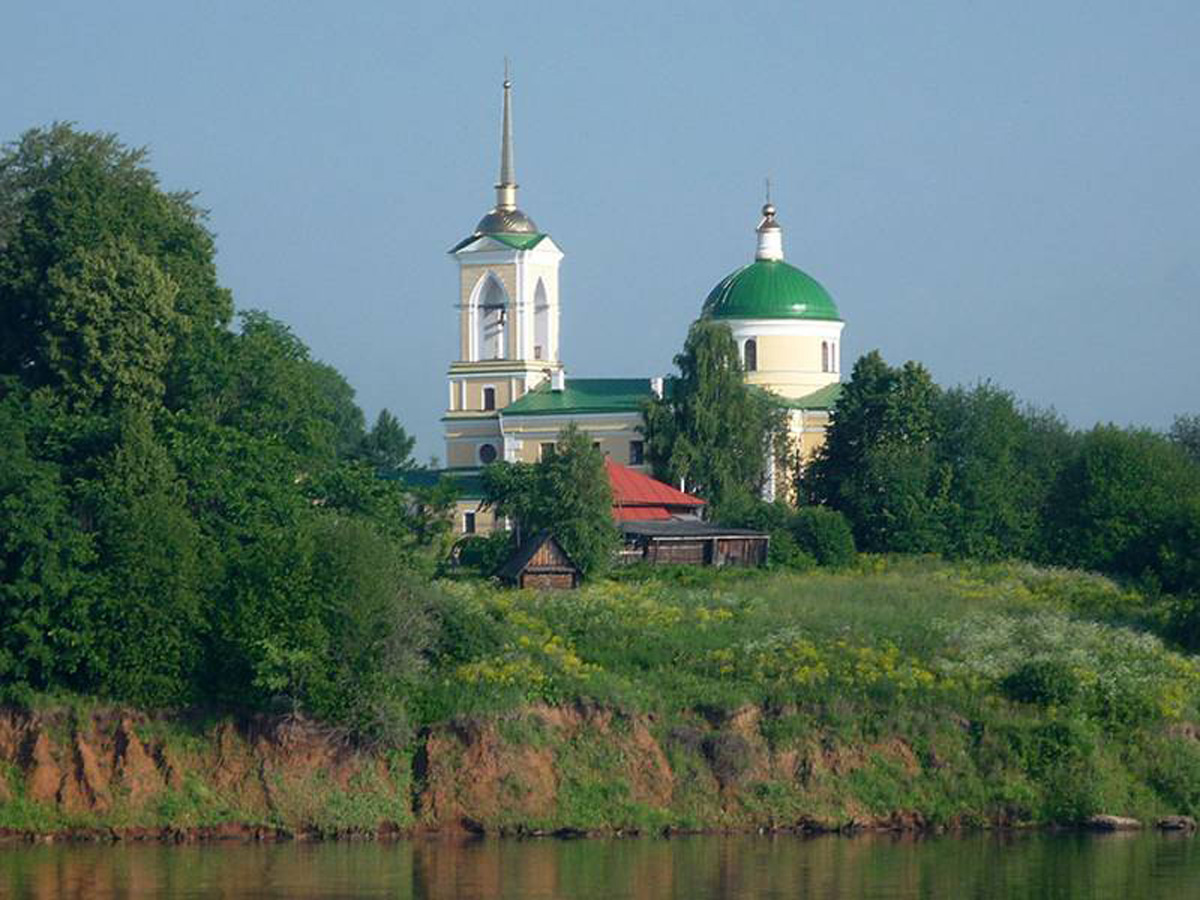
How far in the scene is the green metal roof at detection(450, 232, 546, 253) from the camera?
80.4 metres

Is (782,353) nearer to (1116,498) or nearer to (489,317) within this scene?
(489,317)

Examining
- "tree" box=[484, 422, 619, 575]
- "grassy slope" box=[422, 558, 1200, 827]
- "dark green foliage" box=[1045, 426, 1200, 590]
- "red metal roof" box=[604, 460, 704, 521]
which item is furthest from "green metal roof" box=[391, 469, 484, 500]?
"grassy slope" box=[422, 558, 1200, 827]

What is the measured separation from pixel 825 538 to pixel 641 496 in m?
5.26

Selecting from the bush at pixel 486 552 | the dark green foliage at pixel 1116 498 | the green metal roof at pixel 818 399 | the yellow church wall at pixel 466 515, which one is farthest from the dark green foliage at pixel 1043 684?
the green metal roof at pixel 818 399

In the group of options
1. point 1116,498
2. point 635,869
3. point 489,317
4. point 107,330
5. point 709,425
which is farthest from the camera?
point 489,317

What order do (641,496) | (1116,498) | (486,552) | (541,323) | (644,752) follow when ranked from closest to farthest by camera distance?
(644,752)
(1116,498)
(486,552)
(641,496)
(541,323)

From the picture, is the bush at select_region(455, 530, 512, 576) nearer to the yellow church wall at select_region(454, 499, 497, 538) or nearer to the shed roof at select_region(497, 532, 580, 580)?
the shed roof at select_region(497, 532, 580, 580)

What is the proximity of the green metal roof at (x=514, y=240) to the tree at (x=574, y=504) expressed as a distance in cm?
2137

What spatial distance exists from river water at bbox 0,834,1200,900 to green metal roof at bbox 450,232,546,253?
4061 centimetres

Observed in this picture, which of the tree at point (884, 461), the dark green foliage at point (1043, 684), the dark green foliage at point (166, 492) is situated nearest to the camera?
the dark green foliage at point (166, 492)

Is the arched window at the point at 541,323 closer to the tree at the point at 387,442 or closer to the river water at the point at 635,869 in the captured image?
the tree at the point at 387,442

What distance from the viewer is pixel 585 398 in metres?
79.3

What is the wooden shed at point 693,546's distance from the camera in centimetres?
5984

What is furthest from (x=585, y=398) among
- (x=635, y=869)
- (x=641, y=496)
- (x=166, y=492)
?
(x=635, y=869)
